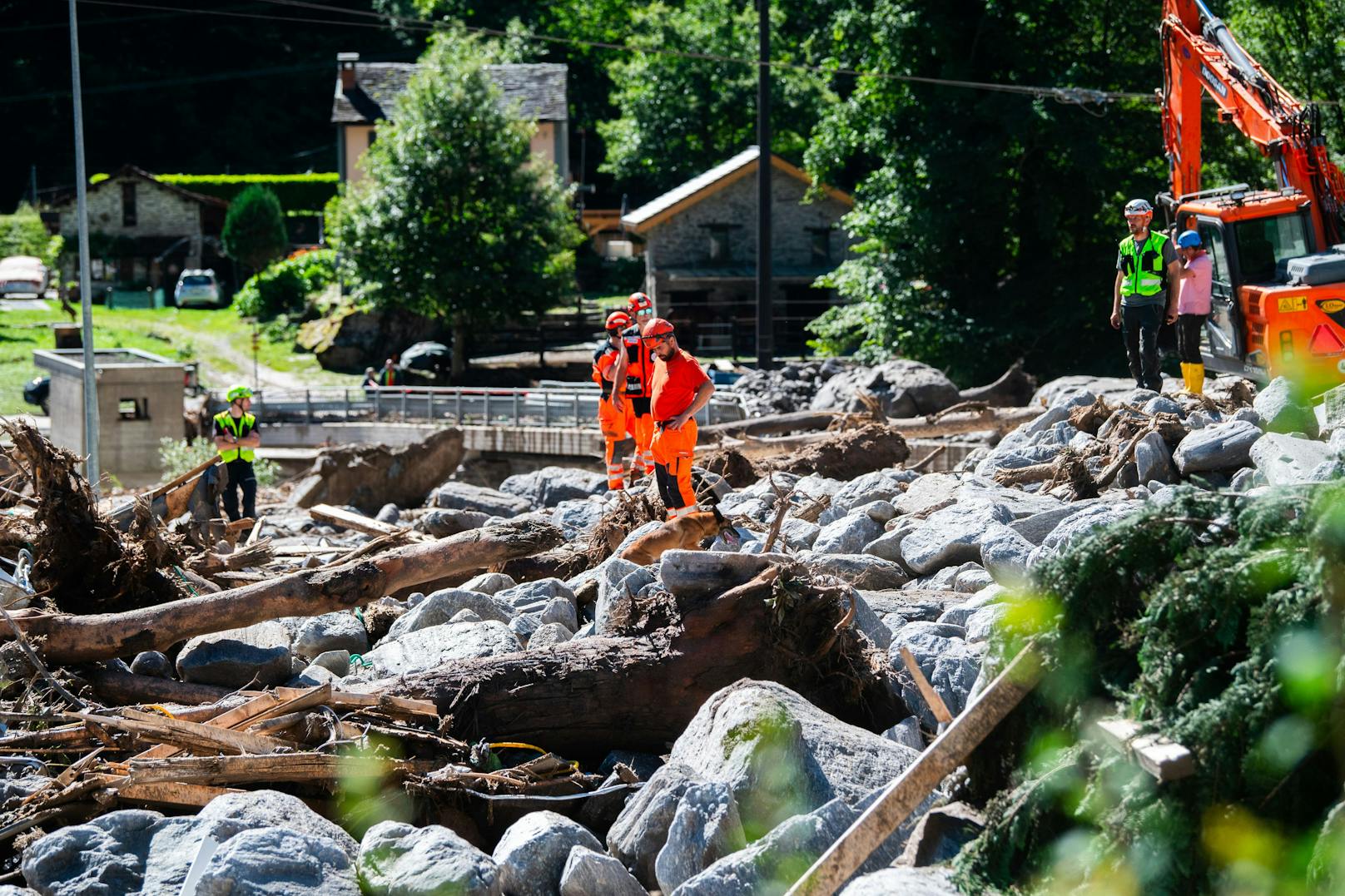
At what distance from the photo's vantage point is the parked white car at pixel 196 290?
5488 centimetres

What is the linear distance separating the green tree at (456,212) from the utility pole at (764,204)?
14428 mm

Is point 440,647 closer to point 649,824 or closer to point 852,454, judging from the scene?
point 649,824

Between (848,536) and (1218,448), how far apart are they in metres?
2.50

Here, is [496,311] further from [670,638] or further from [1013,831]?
[1013,831]

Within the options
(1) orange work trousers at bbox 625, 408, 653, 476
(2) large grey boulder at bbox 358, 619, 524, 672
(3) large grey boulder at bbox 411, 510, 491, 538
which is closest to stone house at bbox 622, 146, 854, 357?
(1) orange work trousers at bbox 625, 408, 653, 476

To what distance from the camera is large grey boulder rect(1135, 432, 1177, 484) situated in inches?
432

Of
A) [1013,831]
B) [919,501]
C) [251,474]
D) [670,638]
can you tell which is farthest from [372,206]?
[1013,831]

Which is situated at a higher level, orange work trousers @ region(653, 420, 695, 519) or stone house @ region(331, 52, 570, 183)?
stone house @ region(331, 52, 570, 183)

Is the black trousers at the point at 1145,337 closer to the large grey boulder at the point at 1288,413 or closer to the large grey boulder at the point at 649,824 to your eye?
the large grey boulder at the point at 1288,413

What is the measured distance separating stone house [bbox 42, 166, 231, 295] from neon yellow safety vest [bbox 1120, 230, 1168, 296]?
51193mm

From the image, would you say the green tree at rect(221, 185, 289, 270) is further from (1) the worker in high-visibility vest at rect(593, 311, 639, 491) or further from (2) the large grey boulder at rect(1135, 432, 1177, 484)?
(2) the large grey boulder at rect(1135, 432, 1177, 484)

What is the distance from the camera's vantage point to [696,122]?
55125mm

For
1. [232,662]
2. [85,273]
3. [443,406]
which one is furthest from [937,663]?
[443,406]

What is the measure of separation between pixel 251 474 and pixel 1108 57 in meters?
18.0
